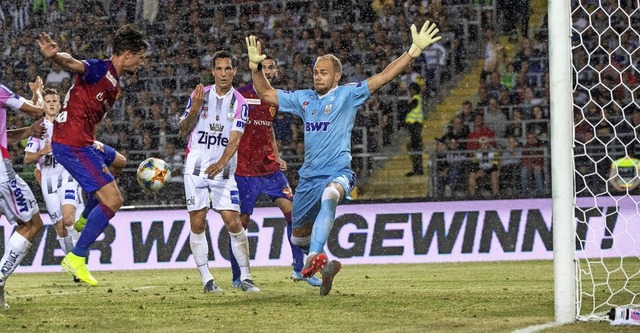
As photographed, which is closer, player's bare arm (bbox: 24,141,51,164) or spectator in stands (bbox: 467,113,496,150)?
player's bare arm (bbox: 24,141,51,164)

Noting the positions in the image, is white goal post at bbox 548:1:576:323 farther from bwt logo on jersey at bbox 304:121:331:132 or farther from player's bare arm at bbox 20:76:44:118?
player's bare arm at bbox 20:76:44:118

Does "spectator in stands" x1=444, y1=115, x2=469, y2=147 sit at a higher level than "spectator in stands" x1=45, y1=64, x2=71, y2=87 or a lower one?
lower

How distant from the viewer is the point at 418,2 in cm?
2316

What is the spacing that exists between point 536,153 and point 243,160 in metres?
8.55

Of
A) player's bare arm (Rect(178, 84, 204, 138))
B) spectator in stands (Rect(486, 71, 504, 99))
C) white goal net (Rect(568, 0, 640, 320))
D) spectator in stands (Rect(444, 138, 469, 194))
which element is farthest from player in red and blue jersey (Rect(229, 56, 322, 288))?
spectator in stands (Rect(486, 71, 504, 99))

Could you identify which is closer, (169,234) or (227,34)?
(169,234)

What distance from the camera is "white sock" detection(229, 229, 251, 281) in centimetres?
1060

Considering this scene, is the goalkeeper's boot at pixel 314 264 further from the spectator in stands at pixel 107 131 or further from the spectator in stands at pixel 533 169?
the spectator in stands at pixel 107 131

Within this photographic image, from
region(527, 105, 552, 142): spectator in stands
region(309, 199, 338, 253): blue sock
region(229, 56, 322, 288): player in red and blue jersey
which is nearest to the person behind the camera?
region(309, 199, 338, 253): blue sock

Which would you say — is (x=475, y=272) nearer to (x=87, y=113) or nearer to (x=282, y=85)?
(x=87, y=113)

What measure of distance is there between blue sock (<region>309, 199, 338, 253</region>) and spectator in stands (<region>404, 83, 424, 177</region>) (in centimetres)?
1063

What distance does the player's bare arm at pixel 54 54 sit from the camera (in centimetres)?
845

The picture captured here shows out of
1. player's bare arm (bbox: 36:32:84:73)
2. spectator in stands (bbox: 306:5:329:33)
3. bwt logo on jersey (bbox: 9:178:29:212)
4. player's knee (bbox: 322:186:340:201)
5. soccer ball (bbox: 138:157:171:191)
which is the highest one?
spectator in stands (bbox: 306:5:329:33)

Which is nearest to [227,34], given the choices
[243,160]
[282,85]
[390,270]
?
[282,85]
